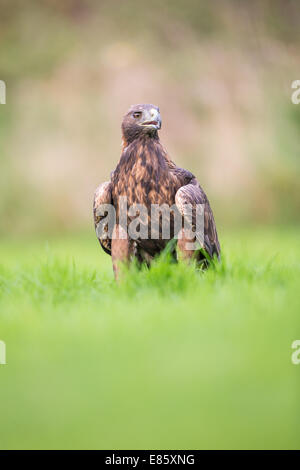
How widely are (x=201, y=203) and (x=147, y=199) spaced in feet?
0.67

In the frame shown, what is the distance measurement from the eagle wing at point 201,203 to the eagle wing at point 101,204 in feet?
0.88

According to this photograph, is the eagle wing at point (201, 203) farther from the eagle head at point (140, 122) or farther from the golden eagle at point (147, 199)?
the eagle head at point (140, 122)

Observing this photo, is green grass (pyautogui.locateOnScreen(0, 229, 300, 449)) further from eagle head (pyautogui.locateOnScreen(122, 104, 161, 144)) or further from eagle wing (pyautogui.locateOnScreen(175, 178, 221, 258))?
eagle head (pyautogui.locateOnScreen(122, 104, 161, 144))

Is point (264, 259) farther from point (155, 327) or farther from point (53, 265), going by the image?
point (155, 327)

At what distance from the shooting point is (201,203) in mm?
2207

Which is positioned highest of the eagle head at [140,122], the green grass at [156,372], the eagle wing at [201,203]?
the eagle head at [140,122]

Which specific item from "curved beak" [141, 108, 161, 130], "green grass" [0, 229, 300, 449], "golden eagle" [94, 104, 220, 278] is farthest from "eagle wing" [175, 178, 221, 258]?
"green grass" [0, 229, 300, 449]

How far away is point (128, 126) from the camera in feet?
7.32

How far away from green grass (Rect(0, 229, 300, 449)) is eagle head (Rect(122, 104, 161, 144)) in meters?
0.73

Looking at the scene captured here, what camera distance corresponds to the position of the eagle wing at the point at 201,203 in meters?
2.13

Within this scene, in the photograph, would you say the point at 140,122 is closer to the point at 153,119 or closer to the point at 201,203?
the point at 153,119

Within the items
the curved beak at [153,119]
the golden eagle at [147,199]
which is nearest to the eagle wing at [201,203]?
the golden eagle at [147,199]

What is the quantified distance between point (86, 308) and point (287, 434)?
821 millimetres

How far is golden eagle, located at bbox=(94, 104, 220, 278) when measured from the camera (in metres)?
2.16
